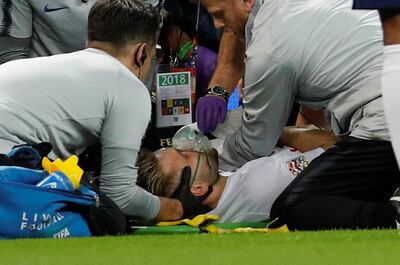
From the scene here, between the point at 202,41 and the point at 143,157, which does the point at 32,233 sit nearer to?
the point at 143,157

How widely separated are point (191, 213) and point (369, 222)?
2.85 ft

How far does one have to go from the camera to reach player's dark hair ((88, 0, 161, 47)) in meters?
3.88

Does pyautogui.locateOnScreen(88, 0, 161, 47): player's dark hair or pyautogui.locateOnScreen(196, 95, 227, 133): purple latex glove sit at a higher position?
pyautogui.locateOnScreen(88, 0, 161, 47): player's dark hair

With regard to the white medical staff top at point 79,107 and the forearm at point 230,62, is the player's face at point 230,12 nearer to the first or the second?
the forearm at point 230,62

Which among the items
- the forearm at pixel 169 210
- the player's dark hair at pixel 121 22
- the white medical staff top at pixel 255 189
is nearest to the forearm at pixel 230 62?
the white medical staff top at pixel 255 189

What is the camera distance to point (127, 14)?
12.8 feet

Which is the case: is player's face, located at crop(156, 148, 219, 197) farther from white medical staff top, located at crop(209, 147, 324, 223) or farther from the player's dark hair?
the player's dark hair

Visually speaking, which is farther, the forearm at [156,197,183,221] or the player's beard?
the player's beard

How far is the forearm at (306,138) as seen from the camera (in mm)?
4547

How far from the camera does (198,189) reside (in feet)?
14.3

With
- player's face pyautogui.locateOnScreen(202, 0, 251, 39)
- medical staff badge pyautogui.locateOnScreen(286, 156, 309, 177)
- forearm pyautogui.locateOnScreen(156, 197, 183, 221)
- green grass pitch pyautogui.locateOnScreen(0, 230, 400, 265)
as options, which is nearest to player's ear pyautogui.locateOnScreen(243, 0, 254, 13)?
player's face pyautogui.locateOnScreen(202, 0, 251, 39)

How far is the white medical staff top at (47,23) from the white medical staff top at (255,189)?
113 centimetres

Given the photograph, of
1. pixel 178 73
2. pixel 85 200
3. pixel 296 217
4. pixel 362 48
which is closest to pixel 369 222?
pixel 296 217

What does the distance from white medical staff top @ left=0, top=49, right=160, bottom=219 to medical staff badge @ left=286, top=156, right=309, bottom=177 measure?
826 millimetres
